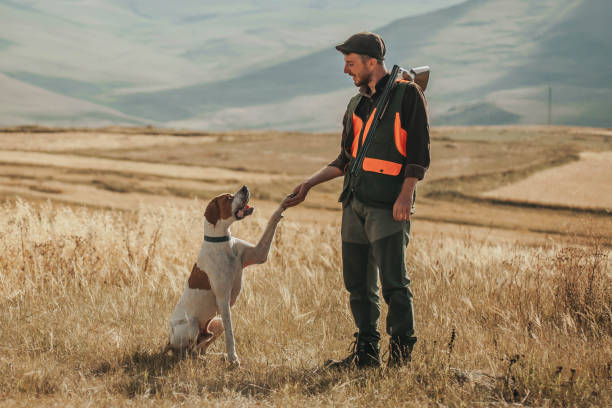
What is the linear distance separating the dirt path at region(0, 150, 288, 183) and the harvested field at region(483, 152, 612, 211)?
575 cm

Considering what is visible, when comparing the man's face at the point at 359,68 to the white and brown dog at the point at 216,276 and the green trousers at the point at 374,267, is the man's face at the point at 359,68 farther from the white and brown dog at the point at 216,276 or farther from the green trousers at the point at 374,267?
the white and brown dog at the point at 216,276

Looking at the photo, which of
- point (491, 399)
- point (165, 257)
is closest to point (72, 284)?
point (165, 257)

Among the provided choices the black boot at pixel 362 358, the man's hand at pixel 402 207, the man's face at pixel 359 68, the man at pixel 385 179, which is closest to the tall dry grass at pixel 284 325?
the black boot at pixel 362 358

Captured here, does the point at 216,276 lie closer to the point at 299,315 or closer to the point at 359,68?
the point at 299,315

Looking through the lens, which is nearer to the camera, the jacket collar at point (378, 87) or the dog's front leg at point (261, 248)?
the jacket collar at point (378, 87)

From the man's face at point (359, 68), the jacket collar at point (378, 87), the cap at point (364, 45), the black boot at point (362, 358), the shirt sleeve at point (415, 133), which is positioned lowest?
the black boot at point (362, 358)

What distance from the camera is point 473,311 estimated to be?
20.1ft

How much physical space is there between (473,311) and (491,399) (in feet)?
6.37

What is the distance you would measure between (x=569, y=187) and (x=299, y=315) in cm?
1020

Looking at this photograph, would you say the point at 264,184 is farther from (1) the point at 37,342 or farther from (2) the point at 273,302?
(1) the point at 37,342

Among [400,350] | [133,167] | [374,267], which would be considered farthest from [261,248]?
[133,167]

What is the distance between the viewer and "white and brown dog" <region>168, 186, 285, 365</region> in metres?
4.45

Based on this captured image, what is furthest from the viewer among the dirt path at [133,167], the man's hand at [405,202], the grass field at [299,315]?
the dirt path at [133,167]

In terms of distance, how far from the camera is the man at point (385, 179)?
429 centimetres
